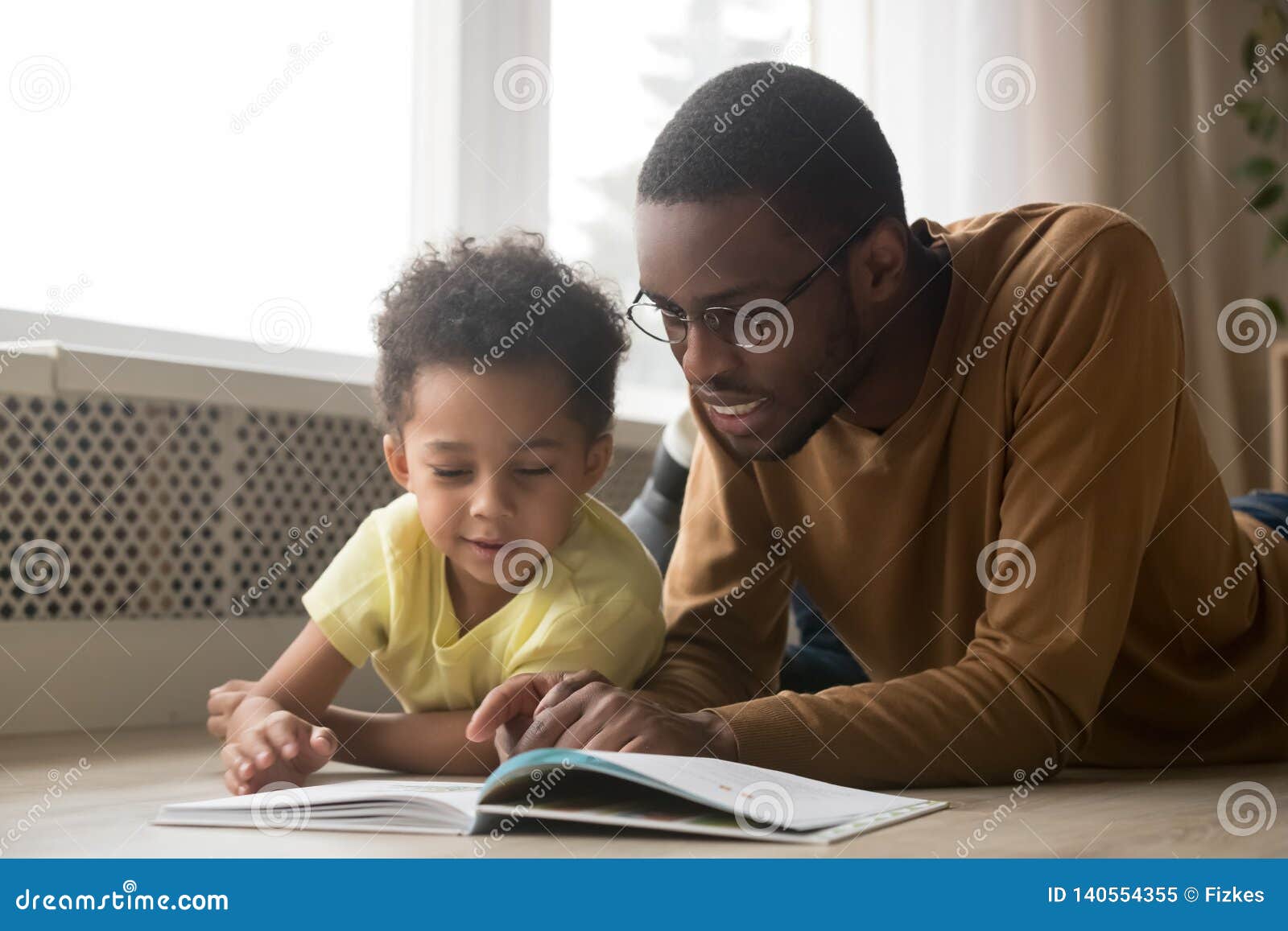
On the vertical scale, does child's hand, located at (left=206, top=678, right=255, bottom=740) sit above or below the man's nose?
below

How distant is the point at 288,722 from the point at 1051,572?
0.59 meters

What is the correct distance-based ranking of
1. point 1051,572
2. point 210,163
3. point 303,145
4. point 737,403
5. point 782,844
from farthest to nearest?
point 303,145 → point 210,163 → point 737,403 → point 1051,572 → point 782,844

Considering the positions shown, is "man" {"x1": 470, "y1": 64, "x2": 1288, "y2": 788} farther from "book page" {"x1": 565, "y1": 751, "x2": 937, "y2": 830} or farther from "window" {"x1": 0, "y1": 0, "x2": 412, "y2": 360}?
"window" {"x1": 0, "y1": 0, "x2": 412, "y2": 360}

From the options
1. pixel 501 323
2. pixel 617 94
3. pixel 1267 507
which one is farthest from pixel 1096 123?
pixel 501 323

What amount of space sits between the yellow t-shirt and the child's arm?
0.08 ft

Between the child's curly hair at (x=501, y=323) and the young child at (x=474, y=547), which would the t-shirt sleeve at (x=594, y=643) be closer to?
the young child at (x=474, y=547)

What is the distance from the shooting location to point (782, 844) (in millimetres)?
732

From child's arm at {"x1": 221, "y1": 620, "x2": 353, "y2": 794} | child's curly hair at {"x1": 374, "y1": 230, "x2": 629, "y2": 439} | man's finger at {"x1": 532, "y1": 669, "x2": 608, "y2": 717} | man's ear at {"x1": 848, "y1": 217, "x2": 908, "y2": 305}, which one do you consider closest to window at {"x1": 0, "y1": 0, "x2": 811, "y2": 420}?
child's curly hair at {"x1": 374, "y1": 230, "x2": 629, "y2": 439}

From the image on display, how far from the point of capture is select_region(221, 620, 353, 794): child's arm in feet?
3.20

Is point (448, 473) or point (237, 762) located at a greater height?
point (448, 473)

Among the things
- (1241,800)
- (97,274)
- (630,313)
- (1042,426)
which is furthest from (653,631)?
(97,274)

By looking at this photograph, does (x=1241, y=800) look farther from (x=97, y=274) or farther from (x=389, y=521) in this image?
(x=97, y=274)

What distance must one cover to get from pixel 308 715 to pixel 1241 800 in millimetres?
768

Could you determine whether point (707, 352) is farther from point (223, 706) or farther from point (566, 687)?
point (223, 706)
